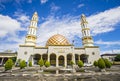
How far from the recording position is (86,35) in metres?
39.3

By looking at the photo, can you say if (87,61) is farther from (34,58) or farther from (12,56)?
(12,56)

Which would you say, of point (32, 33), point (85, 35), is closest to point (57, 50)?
point (32, 33)

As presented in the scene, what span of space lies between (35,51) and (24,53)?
146 inches

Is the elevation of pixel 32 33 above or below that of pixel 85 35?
above

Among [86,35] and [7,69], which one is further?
[86,35]

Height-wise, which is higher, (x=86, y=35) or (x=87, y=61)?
(x=86, y=35)

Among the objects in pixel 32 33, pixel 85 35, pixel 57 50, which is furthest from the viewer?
pixel 85 35

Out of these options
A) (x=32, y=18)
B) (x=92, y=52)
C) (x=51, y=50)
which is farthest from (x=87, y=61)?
(x=32, y=18)

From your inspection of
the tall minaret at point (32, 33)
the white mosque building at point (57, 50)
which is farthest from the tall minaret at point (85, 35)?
the tall minaret at point (32, 33)

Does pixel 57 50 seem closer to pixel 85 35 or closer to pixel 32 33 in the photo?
pixel 32 33

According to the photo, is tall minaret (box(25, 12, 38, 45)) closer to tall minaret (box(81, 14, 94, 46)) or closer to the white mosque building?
the white mosque building

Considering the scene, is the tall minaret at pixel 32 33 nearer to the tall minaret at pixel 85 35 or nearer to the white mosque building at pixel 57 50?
the white mosque building at pixel 57 50

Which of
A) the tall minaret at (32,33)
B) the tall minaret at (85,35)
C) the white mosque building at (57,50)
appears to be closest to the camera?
the white mosque building at (57,50)

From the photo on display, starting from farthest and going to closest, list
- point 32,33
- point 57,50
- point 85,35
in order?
1. point 85,35
2. point 32,33
3. point 57,50
